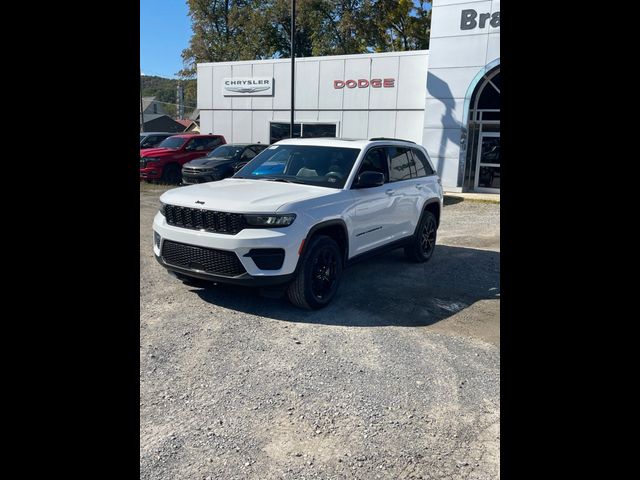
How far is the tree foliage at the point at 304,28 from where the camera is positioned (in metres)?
37.9

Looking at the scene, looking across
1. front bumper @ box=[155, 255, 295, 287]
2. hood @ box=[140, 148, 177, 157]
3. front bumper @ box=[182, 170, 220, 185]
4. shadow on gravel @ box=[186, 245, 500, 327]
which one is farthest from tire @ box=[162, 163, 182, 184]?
front bumper @ box=[155, 255, 295, 287]

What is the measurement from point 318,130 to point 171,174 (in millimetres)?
6409

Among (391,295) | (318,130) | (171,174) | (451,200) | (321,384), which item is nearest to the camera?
(321,384)

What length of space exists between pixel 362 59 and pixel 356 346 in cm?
1725

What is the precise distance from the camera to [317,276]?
548 centimetres

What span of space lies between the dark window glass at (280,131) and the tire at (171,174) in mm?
5179

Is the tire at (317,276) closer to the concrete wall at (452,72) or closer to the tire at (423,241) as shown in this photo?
the tire at (423,241)

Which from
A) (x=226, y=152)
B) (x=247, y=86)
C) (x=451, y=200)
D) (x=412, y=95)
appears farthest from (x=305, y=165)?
(x=247, y=86)

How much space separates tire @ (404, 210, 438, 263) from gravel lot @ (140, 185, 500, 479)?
125cm

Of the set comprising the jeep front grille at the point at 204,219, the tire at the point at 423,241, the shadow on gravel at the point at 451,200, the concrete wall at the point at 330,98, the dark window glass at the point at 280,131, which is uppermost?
the concrete wall at the point at 330,98

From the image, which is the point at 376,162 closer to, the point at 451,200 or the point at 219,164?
the point at 219,164

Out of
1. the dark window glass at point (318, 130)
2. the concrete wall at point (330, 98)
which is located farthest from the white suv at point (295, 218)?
the dark window glass at point (318, 130)

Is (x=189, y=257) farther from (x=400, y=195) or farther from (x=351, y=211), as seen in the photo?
(x=400, y=195)
